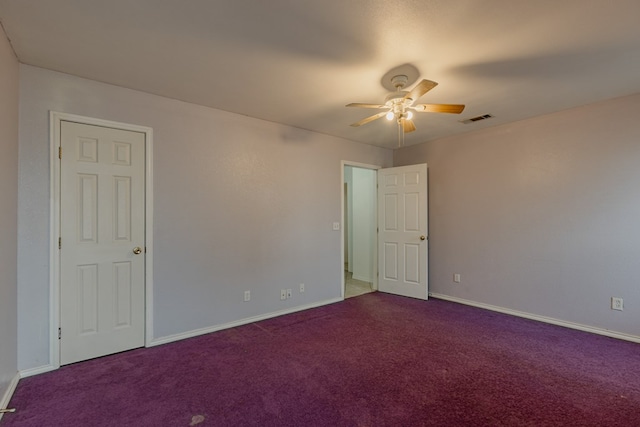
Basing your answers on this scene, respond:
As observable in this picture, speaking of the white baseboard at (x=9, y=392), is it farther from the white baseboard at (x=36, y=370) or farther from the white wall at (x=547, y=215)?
the white wall at (x=547, y=215)

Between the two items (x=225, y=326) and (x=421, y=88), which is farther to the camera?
(x=225, y=326)

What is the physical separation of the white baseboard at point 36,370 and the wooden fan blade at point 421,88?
3.68 metres

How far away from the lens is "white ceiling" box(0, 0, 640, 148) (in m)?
1.78

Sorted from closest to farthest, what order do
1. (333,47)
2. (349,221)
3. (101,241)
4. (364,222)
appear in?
1. (333,47)
2. (101,241)
3. (364,222)
4. (349,221)

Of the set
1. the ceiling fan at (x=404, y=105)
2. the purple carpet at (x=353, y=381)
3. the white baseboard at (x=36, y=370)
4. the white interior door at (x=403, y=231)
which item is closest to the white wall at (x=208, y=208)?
the white baseboard at (x=36, y=370)

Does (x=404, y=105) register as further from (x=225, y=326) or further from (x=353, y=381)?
(x=225, y=326)

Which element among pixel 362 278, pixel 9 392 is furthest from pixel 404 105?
pixel 362 278

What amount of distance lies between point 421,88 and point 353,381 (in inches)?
90.8

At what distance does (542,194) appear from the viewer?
11.8 feet

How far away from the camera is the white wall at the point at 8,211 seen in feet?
6.40

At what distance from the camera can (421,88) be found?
224 cm

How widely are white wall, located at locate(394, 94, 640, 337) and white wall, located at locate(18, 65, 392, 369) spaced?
69.8 inches

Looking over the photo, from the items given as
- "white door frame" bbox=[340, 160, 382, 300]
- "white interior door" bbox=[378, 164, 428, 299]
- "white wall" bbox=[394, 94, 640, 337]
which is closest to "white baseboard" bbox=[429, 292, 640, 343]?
"white wall" bbox=[394, 94, 640, 337]

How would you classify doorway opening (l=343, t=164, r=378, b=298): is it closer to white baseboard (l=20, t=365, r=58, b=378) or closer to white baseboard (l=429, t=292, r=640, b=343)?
white baseboard (l=429, t=292, r=640, b=343)
